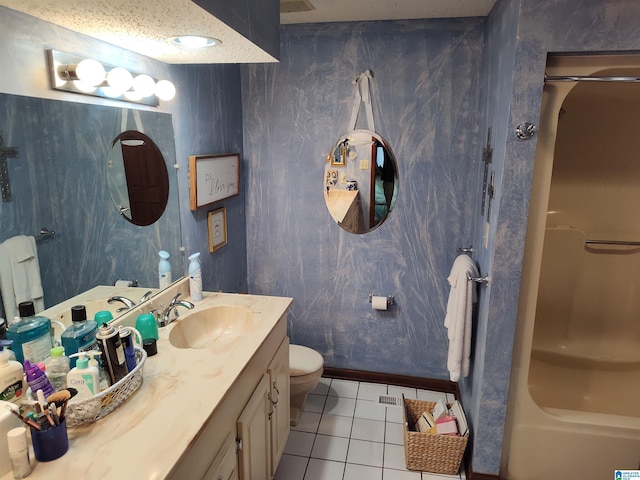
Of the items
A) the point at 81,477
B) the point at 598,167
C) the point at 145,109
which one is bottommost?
the point at 81,477

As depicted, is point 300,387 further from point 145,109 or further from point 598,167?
point 598,167

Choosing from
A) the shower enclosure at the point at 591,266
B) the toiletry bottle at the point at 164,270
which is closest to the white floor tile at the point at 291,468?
the shower enclosure at the point at 591,266

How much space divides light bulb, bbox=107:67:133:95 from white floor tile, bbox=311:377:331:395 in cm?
211

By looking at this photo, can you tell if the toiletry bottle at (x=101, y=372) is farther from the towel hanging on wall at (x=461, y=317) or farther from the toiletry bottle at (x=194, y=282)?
the towel hanging on wall at (x=461, y=317)

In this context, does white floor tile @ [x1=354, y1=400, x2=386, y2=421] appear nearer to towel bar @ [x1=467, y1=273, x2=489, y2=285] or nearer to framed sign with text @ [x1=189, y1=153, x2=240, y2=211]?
towel bar @ [x1=467, y1=273, x2=489, y2=285]

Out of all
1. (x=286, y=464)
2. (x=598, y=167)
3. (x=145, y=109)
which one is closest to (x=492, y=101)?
(x=598, y=167)

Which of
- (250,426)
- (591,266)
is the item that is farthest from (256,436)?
(591,266)

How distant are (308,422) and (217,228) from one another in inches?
49.1

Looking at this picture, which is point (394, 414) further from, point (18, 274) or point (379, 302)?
point (18, 274)

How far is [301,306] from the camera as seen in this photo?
2998 mm

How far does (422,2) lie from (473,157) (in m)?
0.87

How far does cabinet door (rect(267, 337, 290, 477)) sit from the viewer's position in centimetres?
191

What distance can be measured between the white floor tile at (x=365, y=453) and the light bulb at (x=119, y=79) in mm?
2021

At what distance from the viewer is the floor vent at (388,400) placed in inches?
109
